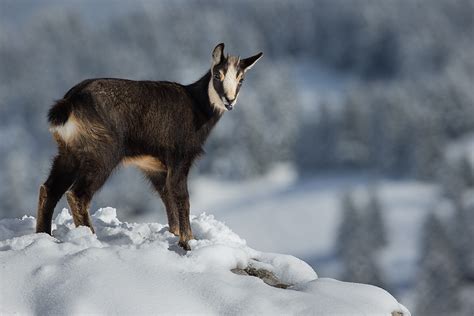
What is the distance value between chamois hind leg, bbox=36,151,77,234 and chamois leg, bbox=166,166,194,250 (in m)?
1.36

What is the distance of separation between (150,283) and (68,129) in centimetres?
260

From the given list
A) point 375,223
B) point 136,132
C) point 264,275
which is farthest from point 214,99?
point 375,223

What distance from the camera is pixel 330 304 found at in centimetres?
885

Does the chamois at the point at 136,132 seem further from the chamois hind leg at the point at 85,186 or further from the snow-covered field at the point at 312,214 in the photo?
the snow-covered field at the point at 312,214

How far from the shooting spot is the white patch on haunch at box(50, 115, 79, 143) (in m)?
10.2

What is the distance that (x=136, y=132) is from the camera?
10.8 m

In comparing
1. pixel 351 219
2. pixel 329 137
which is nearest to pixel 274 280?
pixel 351 219

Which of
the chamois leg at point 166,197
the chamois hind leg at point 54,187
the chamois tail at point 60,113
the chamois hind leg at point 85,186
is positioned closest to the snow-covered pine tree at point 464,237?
the chamois leg at point 166,197

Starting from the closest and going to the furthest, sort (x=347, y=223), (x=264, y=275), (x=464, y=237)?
(x=264, y=275) → (x=464, y=237) → (x=347, y=223)

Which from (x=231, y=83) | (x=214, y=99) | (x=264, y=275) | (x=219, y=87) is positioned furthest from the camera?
(x=214, y=99)

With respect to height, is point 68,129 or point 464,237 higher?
point 464,237

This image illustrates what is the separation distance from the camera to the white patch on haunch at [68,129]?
10250 mm

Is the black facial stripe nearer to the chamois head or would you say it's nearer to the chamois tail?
the chamois head

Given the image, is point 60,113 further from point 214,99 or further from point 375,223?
point 375,223
